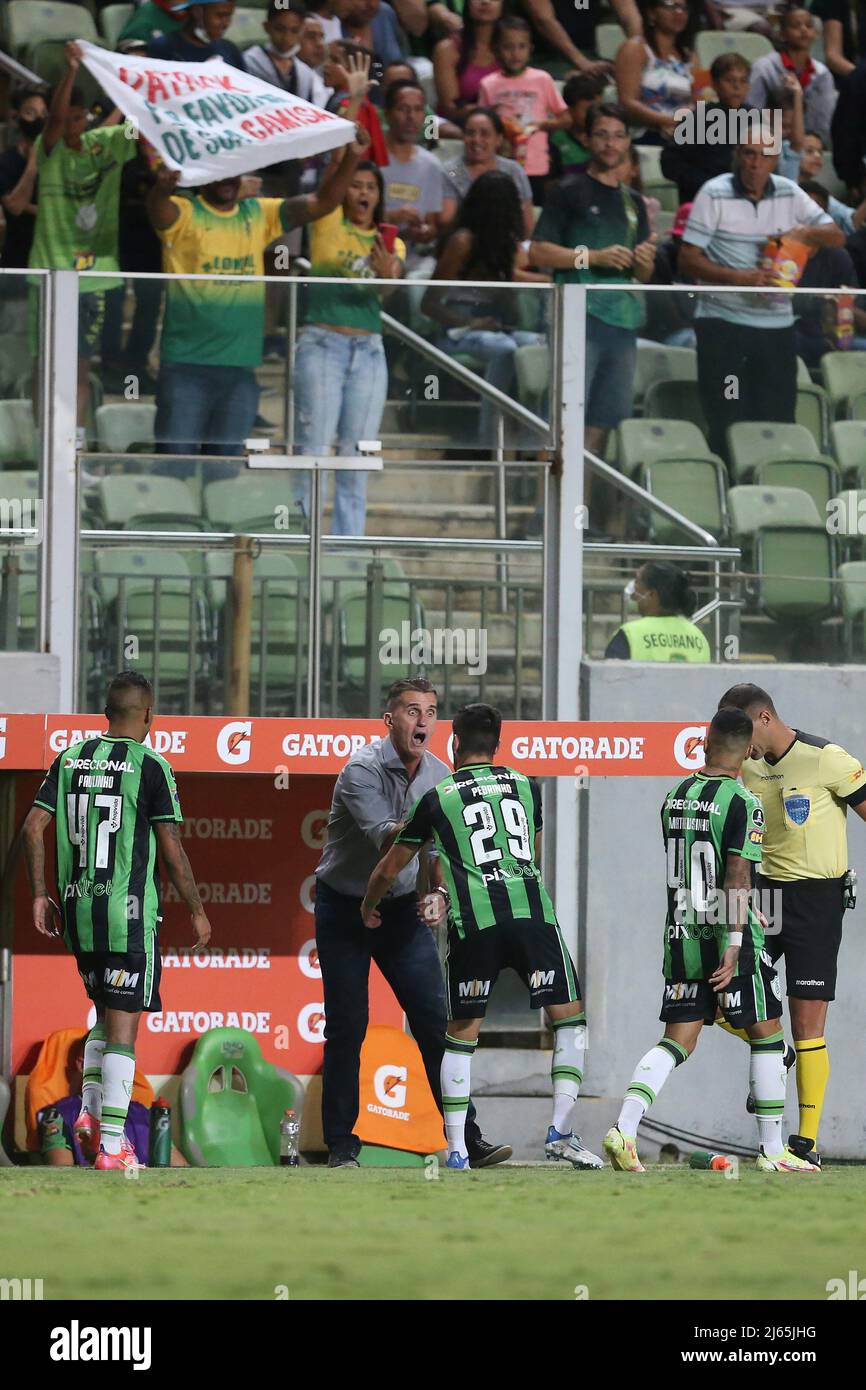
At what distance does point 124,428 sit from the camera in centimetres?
1132

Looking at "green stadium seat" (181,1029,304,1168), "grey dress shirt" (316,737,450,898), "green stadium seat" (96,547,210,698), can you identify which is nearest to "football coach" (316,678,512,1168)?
"grey dress shirt" (316,737,450,898)

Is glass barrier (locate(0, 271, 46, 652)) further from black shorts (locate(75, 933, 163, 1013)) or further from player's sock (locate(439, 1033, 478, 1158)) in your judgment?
player's sock (locate(439, 1033, 478, 1158))

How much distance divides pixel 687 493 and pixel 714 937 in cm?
A: 344

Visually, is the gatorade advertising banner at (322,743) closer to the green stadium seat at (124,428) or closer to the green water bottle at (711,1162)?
the green stadium seat at (124,428)

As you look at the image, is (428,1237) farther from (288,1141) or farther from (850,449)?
(850,449)

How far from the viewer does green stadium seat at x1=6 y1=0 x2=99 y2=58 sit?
53.6 feet

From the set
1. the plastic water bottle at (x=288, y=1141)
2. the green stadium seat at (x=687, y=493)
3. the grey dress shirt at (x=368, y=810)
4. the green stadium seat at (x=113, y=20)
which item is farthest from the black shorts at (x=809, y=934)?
the green stadium seat at (x=113, y=20)

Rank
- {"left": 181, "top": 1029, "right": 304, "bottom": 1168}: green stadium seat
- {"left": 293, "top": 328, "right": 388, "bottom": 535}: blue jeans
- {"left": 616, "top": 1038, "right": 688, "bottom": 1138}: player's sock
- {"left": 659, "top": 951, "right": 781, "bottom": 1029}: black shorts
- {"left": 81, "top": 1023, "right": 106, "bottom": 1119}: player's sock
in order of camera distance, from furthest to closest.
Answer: {"left": 293, "top": 328, "right": 388, "bottom": 535}: blue jeans → {"left": 181, "top": 1029, "right": 304, "bottom": 1168}: green stadium seat → {"left": 81, "top": 1023, "right": 106, "bottom": 1119}: player's sock → {"left": 659, "top": 951, "right": 781, "bottom": 1029}: black shorts → {"left": 616, "top": 1038, "right": 688, "bottom": 1138}: player's sock

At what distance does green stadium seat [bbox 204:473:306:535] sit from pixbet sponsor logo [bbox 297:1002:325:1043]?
2377mm

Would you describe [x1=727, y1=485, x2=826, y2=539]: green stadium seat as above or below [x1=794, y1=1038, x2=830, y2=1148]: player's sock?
above

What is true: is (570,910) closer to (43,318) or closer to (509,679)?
(509,679)

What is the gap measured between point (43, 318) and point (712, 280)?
3893mm
